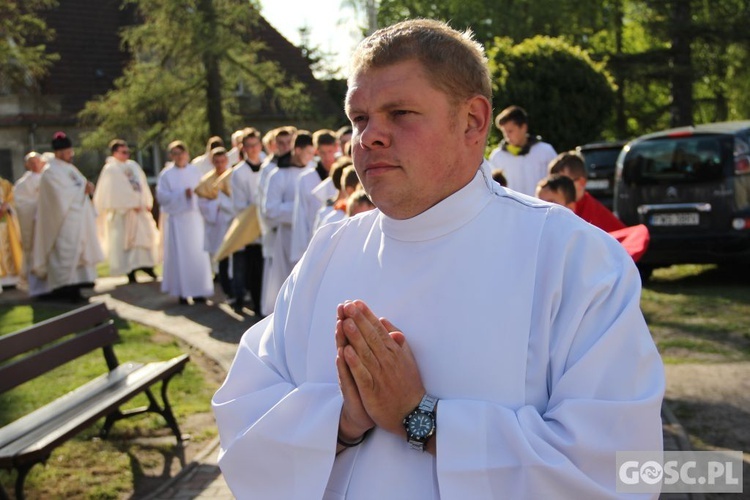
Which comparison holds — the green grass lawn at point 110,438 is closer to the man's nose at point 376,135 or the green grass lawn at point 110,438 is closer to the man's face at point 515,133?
the man's face at point 515,133

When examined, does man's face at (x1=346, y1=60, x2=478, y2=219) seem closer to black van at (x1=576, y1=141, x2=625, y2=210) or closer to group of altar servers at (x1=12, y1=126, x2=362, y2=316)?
group of altar servers at (x1=12, y1=126, x2=362, y2=316)

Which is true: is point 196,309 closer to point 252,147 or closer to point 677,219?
point 252,147

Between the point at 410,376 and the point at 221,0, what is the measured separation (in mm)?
22577

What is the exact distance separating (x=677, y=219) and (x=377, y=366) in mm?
11002

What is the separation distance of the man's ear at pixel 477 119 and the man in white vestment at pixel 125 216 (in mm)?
14439

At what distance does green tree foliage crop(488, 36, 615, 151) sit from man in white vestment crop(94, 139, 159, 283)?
6.36 m

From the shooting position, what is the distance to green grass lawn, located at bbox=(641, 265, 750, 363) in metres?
8.98

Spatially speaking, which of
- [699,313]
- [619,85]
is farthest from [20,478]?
[619,85]

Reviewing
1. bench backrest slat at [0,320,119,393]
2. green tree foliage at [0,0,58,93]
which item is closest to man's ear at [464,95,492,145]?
bench backrest slat at [0,320,119,393]

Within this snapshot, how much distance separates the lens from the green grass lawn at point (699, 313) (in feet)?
29.5

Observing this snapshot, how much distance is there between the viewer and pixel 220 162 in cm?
1415

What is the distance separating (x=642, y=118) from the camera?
42.2m

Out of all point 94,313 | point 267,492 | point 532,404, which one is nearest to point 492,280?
point 532,404

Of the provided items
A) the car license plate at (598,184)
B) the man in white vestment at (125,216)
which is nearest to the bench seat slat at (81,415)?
the man in white vestment at (125,216)
